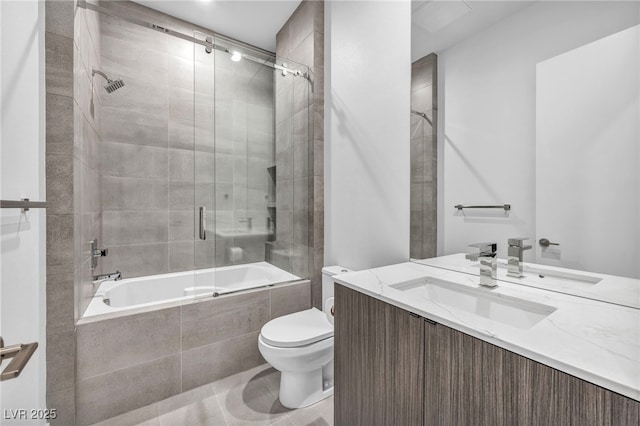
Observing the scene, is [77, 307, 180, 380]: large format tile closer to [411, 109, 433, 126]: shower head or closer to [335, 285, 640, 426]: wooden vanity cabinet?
[335, 285, 640, 426]: wooden vanity cabinet

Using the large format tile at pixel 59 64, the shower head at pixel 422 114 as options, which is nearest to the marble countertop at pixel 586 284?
the shower head at pixel 422 114

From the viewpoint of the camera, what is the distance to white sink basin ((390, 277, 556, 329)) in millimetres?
956

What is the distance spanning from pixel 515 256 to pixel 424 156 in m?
0.67

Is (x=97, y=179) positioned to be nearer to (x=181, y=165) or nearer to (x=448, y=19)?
(x=181, y=165)

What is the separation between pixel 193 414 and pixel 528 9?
254 centimetres

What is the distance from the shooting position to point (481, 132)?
1247mm

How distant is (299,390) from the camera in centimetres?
156

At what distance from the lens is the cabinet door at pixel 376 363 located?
0.89 meters

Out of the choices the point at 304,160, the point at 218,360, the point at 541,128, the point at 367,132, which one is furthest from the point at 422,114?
the point at 218,360

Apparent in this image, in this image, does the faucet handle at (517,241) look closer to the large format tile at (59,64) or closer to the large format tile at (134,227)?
the large format tile at (59,64)

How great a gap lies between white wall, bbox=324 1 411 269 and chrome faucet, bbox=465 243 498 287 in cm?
49

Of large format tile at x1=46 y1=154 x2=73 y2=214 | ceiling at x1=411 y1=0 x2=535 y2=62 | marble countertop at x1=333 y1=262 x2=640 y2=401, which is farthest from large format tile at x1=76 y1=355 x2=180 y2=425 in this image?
ceiling at x1=411 y1=0 x2=535 y2=62

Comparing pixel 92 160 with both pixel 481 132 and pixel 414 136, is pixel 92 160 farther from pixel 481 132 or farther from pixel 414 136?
pixel 481 132

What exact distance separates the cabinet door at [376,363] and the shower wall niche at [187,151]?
3.58 ft
